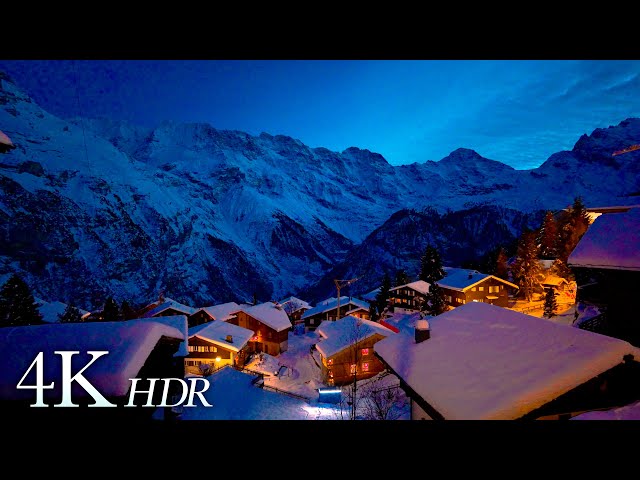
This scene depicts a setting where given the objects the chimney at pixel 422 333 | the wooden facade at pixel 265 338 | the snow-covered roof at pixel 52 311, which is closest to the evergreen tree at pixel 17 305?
the snow-covered roof at pixel 52 311

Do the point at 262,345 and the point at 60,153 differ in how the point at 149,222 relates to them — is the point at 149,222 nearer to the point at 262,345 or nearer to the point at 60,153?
the point at 60,153

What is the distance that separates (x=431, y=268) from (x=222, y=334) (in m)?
25.4

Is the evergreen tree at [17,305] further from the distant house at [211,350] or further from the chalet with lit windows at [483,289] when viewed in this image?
the chalet with lit windows at [483,289]

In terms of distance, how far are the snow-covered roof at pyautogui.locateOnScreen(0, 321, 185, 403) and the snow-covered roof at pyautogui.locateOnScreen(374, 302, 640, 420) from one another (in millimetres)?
3924

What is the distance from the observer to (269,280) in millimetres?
119688

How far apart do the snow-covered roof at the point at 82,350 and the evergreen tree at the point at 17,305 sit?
24.7 m

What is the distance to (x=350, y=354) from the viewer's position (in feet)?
64.6

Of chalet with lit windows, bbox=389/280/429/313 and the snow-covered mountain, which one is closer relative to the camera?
chalet with lit windows, bbox=389/280/429/313

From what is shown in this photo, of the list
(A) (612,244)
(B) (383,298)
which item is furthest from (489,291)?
(A) (612,244)

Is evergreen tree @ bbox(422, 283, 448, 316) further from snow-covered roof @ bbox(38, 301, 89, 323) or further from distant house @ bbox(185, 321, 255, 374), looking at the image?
snow-covered roof @ bbox(38, 301, 89, 323)

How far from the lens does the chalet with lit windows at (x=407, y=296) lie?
36812mm

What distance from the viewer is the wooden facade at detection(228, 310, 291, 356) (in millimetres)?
29016

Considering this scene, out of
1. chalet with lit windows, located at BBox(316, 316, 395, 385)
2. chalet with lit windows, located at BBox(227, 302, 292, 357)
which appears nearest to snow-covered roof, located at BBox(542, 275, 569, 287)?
chalet with lit windows, located at BBox(316, 316, 395, 385)
